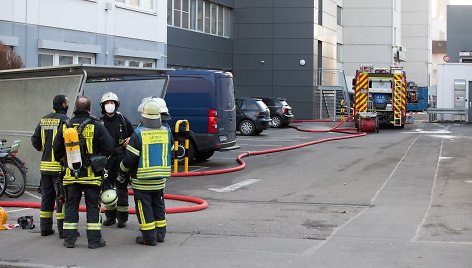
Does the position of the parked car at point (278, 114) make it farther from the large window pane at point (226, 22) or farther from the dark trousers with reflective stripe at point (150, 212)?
the dark trousers with reflective stripe at point (150, 212)

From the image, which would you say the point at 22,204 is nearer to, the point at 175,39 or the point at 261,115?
the point at 261,115

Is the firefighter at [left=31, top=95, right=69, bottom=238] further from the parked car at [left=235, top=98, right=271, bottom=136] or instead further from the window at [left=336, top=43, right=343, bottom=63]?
the window at [left=336, top=43, right=343, bottom=63]

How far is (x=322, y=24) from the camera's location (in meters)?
42.0

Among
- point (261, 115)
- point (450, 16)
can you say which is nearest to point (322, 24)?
point (261, 115)

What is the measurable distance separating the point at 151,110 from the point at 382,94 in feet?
80.4

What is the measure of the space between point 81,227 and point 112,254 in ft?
5.10

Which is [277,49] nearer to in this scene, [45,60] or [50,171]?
[45,60]

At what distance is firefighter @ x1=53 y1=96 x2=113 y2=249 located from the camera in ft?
25.5

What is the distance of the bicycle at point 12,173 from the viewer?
37.3 feet

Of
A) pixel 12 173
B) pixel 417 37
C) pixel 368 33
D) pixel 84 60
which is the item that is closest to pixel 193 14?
pixel 84 60

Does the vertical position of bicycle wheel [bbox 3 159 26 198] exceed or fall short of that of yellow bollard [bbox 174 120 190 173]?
it falls short

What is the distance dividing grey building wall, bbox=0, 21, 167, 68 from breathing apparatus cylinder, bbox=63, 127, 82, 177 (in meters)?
12.0

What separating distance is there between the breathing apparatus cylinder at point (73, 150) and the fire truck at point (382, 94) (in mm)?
23819

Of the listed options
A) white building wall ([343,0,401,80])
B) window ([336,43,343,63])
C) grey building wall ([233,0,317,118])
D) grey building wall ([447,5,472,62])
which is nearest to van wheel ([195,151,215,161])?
grey building wall ([233,0,317,118])
